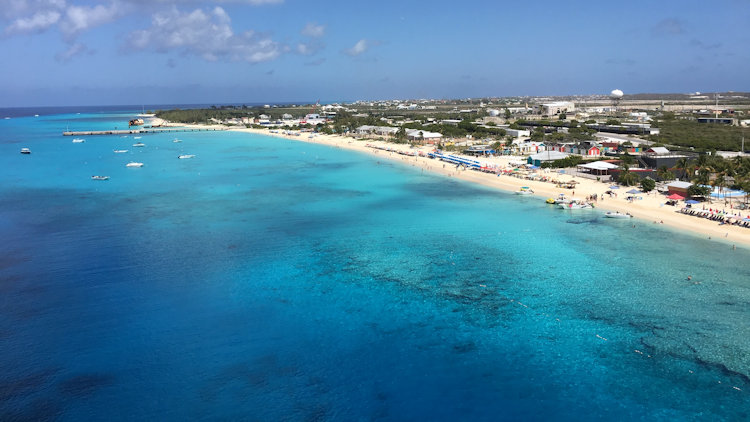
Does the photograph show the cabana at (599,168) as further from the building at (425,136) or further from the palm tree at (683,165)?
the building at (425,136)

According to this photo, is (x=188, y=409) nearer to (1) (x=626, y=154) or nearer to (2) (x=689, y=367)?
(2) (x=689, y=367)

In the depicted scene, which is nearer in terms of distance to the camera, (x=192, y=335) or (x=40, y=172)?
(x=192, y=335)

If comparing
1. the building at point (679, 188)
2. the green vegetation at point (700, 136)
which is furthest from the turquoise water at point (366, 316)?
the green vegetation at point (700, 136)

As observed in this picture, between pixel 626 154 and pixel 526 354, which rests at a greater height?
pixel 626 154

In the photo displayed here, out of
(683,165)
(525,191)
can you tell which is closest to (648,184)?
(683,165)

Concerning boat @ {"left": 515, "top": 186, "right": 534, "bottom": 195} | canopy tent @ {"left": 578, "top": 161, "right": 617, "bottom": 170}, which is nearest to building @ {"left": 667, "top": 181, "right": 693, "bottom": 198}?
canopy tent @ {"left": 578, "top": 161, "right": 617, "bottom": 170}

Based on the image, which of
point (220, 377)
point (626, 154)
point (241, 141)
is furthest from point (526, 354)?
point (241, 141)
